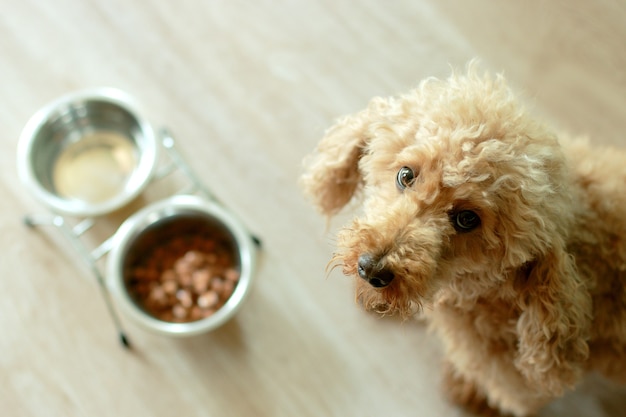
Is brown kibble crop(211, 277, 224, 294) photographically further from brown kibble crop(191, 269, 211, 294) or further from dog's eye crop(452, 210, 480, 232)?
dog's eye crop(452, 210, 480, 232)

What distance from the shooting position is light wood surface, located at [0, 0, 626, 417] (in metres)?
1.37

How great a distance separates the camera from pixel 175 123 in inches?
61.8

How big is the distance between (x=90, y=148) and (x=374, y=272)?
3.11 ft

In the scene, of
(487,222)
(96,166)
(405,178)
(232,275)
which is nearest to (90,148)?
(96,166)

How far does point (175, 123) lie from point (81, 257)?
0.41 m

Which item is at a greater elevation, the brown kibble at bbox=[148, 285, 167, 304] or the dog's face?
the dog's face

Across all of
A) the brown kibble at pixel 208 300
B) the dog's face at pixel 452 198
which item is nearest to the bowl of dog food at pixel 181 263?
the brown kibble at pixel 208 300

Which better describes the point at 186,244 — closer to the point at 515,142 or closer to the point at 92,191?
the point at 92,191

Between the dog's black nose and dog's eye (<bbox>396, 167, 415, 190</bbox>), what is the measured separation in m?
0.13

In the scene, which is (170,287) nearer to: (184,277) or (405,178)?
(184,277)

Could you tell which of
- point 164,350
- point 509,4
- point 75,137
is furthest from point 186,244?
point 509,4

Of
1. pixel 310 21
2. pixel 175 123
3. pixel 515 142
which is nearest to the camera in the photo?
pixel 515 142

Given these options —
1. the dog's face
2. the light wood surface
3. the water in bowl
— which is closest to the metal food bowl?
the water in bowl

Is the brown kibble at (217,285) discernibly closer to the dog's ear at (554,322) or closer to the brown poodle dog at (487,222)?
the brown poodle dog at (487,222)
